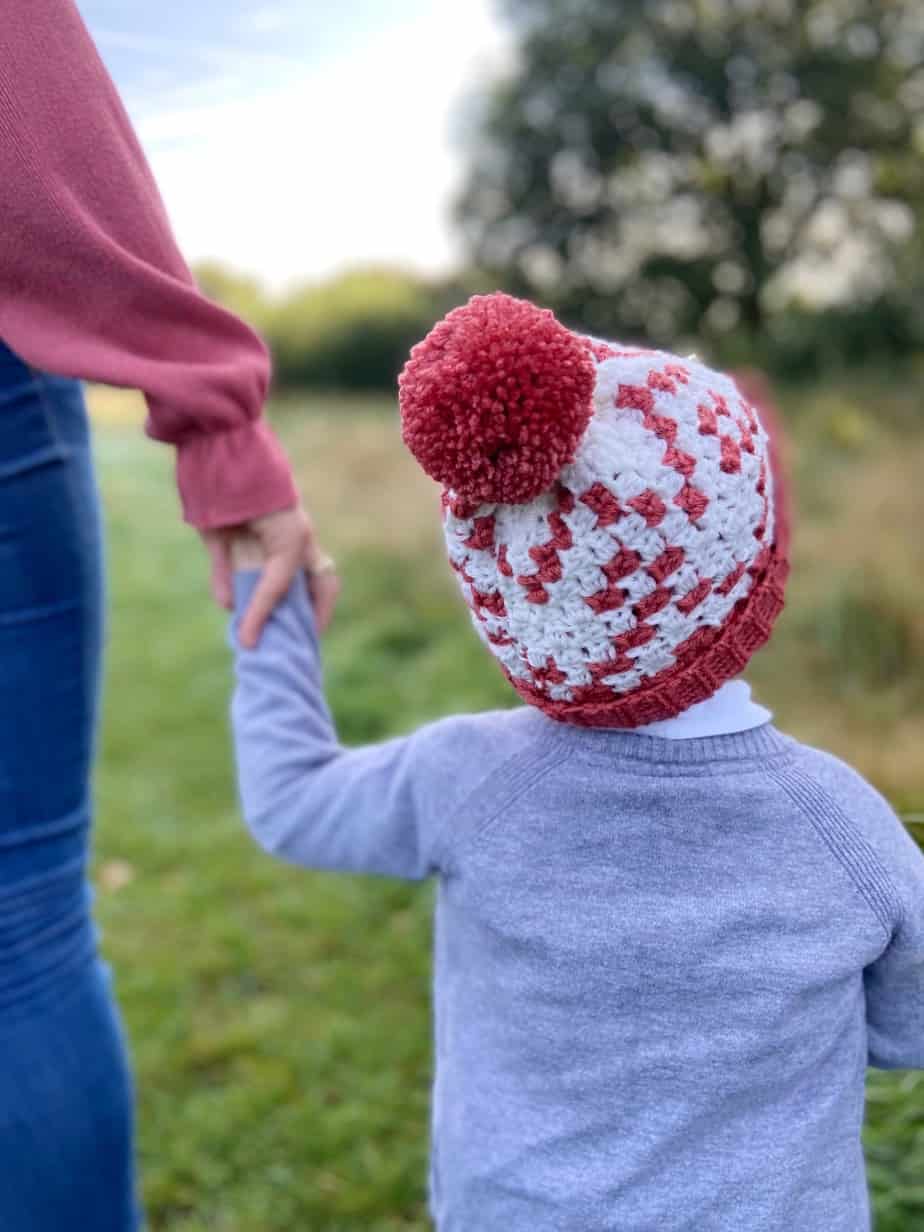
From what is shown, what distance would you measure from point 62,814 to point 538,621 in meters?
0.75

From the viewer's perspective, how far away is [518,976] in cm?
129

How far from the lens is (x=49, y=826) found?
1532 mm

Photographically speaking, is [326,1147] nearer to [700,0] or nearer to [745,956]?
[745,956]

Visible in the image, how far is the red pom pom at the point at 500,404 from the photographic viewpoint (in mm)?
1024

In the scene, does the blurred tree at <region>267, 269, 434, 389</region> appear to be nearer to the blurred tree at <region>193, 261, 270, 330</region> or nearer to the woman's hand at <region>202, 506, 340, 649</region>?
the blurred tree at <region>193, 261, 270, 330</region>

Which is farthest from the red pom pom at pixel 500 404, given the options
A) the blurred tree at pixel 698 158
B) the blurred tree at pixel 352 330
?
the blurred tree at pixel 352 330

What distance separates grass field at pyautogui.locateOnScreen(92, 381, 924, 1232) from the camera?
2516 millimetres

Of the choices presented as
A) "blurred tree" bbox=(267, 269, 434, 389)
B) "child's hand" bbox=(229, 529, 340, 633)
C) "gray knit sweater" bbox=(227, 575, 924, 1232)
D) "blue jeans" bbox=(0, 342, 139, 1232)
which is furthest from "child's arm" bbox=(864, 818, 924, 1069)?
"blurred tree" bbox=(267, 269, 434, 389)

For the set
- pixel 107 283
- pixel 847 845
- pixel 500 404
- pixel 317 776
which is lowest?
pixel 847 845

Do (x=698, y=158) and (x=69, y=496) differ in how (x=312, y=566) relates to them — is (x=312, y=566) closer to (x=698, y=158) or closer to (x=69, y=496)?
(x=69, y=496)

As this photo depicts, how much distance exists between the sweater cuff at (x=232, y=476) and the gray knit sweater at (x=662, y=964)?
38cm

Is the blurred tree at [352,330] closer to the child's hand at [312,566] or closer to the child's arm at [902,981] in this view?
the child's hand at [312,566]

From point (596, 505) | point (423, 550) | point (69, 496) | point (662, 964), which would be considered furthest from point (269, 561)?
point (423, 550)

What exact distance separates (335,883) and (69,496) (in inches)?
93.4
